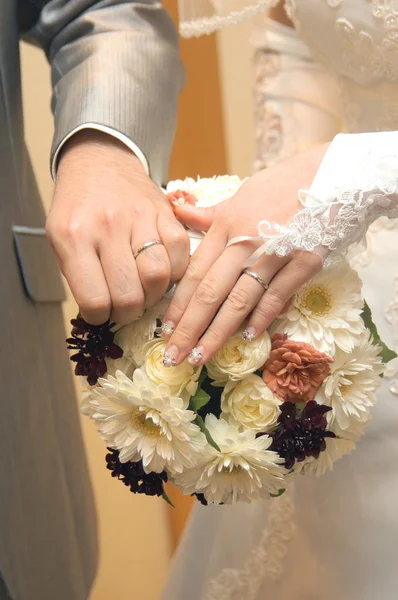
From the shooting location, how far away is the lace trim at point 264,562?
0.86 m

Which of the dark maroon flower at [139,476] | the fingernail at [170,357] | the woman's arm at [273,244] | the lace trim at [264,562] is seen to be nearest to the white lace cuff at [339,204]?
the woman's arm at [273,244]

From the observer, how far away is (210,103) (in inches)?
67.7

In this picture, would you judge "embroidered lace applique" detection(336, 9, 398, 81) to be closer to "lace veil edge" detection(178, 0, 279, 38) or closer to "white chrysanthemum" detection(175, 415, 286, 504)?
"lace veil edge" detection(178, 0, 279, 38)

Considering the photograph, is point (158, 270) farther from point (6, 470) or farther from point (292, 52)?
point (292, 52)

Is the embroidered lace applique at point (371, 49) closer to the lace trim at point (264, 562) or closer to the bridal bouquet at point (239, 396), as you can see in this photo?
the bridal bouquet at point (239, 396)

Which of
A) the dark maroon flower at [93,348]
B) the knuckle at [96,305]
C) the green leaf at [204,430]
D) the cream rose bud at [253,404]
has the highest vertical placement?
the knuckle at [96,305]

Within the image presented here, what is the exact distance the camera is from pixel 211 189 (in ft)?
2.33

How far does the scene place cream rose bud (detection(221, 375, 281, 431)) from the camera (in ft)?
1.86

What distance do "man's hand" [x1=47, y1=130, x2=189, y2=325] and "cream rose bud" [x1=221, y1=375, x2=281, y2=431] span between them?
0.36 feet

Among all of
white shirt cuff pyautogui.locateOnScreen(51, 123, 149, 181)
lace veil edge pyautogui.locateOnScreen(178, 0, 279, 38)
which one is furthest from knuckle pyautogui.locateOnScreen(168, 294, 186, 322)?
lace veil edge pyautogui.locateOnScreen(178, 0, 279, 38)

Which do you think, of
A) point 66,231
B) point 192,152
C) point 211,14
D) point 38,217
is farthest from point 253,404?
point 192,152

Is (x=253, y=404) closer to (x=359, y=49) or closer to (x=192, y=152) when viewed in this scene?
(x=359, y=49)

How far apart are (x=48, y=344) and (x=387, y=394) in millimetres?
428

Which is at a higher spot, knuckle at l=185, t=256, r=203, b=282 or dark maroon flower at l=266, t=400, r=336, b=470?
knuckle at l=185, t=256, r=203, b=282
